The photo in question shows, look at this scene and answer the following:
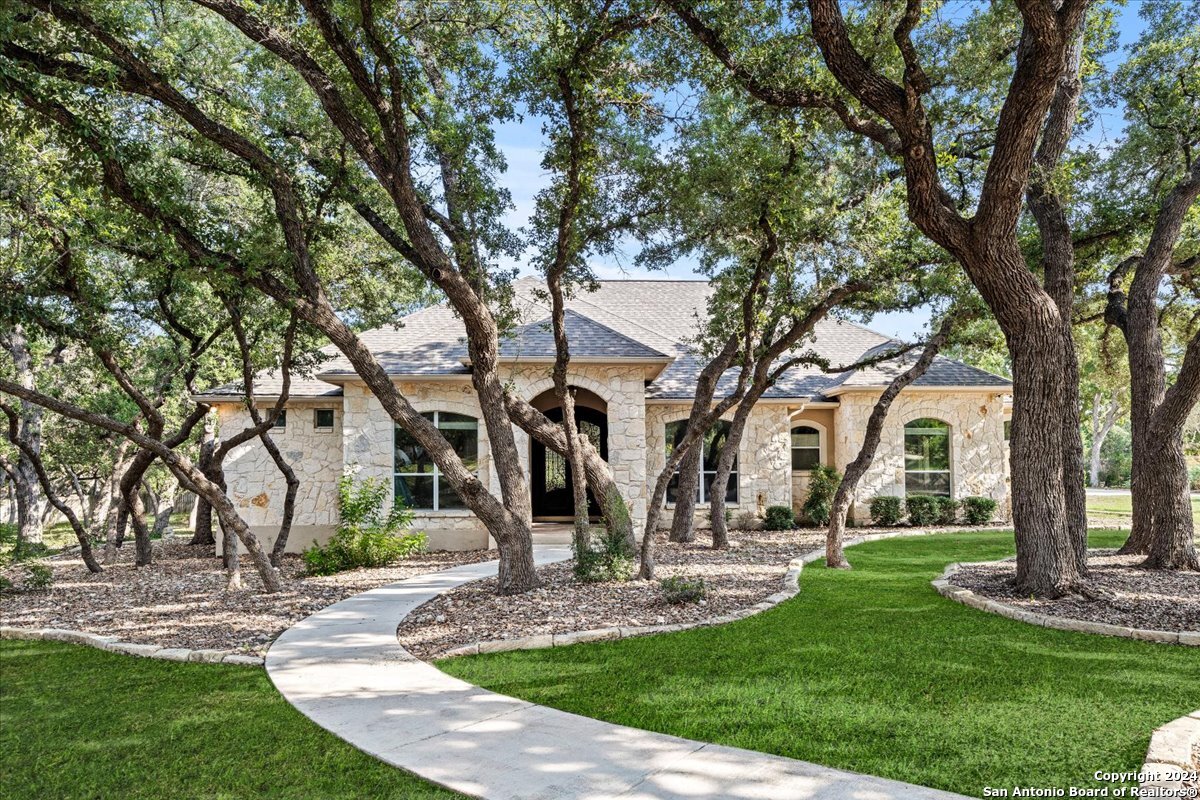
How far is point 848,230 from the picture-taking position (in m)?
10.7

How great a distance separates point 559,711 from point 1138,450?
32.4 feet

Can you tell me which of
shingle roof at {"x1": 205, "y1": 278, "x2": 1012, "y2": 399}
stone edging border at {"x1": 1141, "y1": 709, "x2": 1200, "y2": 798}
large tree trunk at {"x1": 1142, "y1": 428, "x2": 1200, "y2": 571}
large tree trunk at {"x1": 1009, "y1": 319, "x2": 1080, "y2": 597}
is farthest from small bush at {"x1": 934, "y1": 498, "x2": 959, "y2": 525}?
stone edging border at {"x1": 1141, "y1": 709, "x2": 1200, "y2": 798}

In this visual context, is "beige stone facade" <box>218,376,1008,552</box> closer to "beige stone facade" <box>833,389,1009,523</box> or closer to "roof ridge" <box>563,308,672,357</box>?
"beige stone facade" <box>833,389,1009,523</box>

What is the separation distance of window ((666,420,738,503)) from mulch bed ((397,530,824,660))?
17.9ft

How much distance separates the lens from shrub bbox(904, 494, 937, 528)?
671 inches

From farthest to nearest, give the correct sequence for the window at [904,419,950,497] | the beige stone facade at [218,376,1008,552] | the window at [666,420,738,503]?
the window at [904,419,950,497]
the window at [666,420,738,503]
the beige stone facade at [218,376,1008,552]

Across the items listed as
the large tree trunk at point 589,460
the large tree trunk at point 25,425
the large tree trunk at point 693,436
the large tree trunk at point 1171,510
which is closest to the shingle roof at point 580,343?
the large tree trunk at point 693,436

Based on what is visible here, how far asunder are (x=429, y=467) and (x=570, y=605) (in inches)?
284

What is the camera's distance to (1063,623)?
22.0ft

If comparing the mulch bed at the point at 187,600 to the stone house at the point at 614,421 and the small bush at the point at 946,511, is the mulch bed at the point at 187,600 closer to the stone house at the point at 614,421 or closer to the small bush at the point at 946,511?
the stone house at the point at 614,421

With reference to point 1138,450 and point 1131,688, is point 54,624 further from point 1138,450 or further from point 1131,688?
point 1138,450

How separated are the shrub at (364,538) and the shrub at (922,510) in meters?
11.4

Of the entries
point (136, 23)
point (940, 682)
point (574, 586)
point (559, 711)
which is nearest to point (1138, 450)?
point (940, 682)

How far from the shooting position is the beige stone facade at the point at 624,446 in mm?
14117
